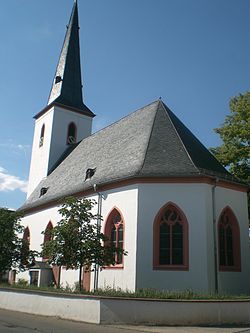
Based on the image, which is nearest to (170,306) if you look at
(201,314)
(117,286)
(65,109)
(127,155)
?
(201,314)

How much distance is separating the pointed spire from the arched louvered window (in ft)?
5.71

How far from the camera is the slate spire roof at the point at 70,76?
108 feet

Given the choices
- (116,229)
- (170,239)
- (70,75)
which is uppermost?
(70,75)

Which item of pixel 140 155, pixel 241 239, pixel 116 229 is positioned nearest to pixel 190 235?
pixel 241 239

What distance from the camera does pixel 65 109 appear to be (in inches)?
1270

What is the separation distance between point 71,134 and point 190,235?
18393 millimetres

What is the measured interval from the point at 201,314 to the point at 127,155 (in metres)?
10.0

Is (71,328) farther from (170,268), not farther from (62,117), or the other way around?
(62,117)

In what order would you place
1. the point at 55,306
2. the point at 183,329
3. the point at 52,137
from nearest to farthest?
the point at 183,329, the point at 55,306, the point at 52,137

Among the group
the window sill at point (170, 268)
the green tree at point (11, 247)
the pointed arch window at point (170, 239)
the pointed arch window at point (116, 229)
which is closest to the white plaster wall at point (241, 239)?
the window sill at point (170, 268)

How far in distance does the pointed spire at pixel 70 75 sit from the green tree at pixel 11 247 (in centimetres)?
1455

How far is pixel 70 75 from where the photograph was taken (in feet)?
112

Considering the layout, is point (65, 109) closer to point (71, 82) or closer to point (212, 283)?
point (71, 82)

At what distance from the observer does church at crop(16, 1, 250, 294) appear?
16359 mm
